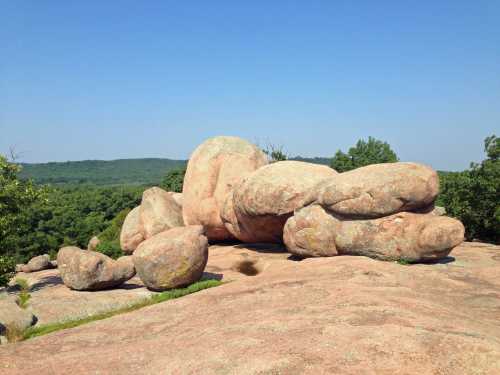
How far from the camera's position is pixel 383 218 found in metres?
19.0

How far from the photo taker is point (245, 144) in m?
29.3

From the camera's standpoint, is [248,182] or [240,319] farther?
Answer: [248,182]

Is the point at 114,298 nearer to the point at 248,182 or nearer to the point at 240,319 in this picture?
the point at 240,319

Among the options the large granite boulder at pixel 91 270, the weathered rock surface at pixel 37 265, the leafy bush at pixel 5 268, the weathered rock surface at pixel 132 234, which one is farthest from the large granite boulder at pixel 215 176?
the weathered rock surface at pixel 37 265

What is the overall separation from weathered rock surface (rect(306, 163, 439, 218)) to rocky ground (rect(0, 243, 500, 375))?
8.79ft

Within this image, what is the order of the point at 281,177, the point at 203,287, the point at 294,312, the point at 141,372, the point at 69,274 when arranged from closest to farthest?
1. the point at 141,372
2. the point at 294,312
3. the point at 203,287
4. the point at 69,274
5. the point at 281,177

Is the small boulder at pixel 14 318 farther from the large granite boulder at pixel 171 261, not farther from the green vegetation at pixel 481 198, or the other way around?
the green vegetation at pixel 481 198

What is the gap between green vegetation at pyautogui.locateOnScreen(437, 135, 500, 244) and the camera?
2592 centimetres

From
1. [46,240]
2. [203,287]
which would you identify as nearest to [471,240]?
[203,287]

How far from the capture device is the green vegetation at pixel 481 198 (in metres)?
25.9

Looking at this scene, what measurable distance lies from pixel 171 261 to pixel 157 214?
1107cm

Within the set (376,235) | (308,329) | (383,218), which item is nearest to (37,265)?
(376,235)

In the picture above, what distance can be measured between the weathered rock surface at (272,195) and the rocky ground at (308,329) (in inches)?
207

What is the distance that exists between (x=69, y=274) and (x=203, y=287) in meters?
7.03
